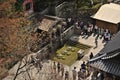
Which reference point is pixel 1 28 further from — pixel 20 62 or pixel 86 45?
pixel 86 45

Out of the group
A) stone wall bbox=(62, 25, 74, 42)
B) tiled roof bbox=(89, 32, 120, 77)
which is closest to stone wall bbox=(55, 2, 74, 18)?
stone wall bbox=(62, 25, 74, 42)

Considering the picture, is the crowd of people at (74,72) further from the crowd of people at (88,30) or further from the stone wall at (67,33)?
the crowd of people at (88,30)

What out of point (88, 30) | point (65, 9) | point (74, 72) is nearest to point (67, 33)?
point (88, 30)

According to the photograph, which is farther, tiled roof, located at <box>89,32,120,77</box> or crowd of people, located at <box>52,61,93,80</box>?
crowd of people, located at <box>52,61,93,80</box>

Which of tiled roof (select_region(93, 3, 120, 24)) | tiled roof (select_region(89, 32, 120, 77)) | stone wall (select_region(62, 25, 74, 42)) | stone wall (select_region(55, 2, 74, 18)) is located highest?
tiled roof (select_region(89, 32, 120, 77))

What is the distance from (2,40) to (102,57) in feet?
55.9

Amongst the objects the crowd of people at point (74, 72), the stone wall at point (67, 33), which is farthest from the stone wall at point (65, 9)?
the crowd of people at point (74, 72)

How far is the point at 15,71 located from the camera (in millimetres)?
39438

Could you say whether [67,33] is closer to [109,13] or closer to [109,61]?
[109,13]

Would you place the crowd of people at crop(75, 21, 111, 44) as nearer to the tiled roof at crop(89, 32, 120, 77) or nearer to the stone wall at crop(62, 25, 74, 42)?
the stone wall at crop(62, 25, 74, 42)

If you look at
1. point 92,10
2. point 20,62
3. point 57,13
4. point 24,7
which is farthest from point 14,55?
point 92,10

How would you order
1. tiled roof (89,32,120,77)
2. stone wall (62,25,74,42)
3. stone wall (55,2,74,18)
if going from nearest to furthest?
tiled roof (89,32,120,77) → stone wall (62,25,74,42) → stone wall (55,2,74,18)

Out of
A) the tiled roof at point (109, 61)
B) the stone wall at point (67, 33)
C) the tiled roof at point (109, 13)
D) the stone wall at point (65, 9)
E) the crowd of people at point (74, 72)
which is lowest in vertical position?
the crowd of people at point (74, 72)

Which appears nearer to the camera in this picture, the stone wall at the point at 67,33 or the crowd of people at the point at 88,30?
the stone wall at the point at 67,33
